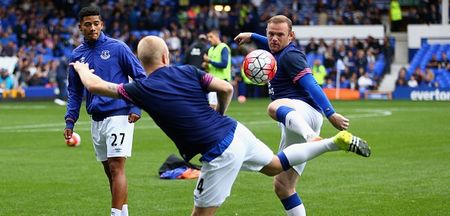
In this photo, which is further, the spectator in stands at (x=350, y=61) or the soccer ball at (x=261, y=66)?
the spectator in stands at (x=350, y=61)

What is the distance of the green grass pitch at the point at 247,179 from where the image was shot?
12641 millimetres

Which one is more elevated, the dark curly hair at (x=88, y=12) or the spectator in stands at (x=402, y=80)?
the dark curly hair at (x=88, y=12)

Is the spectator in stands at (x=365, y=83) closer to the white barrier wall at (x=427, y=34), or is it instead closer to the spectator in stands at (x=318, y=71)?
the spectator in stands at (x=318, y=71)

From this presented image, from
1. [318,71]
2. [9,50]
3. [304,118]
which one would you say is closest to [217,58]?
[304,118]

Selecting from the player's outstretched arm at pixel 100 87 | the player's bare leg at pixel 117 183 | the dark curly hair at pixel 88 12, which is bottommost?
the player's bare leg at pixel 117 183

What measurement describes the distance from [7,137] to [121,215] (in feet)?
44.5

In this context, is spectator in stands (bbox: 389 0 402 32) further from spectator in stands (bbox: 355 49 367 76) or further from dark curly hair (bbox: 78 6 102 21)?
dark curly hair (bbox: 78 6 102 21)

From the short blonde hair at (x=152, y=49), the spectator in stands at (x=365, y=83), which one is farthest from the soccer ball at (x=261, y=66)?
the spectator in stands at (x=365, y=83)

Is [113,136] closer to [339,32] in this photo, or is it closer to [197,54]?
[197,54]

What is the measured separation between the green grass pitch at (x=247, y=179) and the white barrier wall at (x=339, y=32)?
70.3ft

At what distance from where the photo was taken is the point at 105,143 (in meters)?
11.1

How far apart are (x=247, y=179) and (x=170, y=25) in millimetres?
34051

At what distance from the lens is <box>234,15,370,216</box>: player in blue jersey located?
10.0 metres

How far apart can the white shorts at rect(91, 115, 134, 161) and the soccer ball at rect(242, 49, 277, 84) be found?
5.79ft
